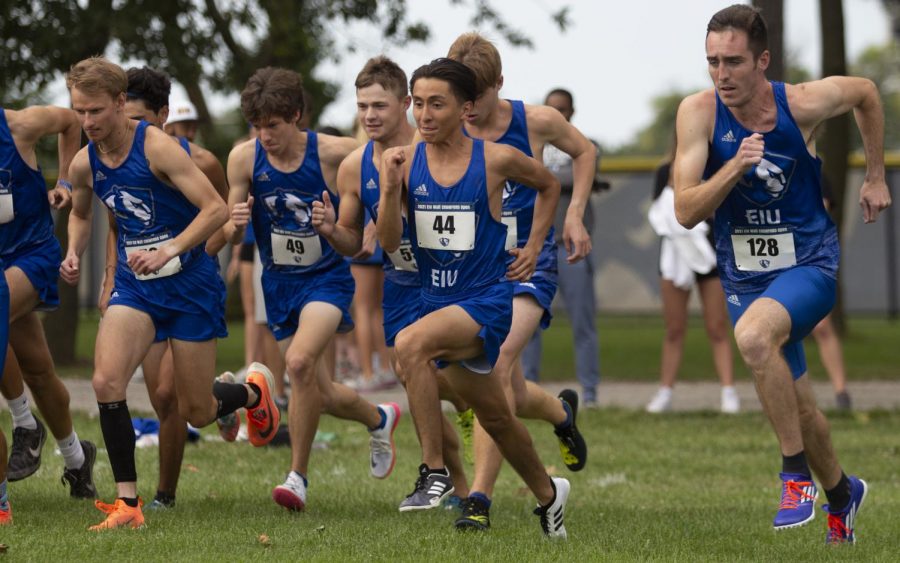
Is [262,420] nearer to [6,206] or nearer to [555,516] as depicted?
[6,206]

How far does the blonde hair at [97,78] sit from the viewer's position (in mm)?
6734

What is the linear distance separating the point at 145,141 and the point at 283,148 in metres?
0.93

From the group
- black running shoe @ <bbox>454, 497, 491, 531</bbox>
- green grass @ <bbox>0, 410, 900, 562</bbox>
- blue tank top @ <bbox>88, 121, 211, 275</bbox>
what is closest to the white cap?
green grass @ <bbox>0, 410, 900, 562</bbox>

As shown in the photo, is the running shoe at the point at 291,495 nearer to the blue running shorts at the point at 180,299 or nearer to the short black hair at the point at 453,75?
the blue running shorts at the point at 180,299

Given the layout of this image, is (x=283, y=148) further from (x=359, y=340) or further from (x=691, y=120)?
(x=359, y=340)

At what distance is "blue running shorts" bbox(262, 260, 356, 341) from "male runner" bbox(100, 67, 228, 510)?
59 centimetres

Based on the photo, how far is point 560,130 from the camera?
7.79 m

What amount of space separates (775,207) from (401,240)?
1777 mm

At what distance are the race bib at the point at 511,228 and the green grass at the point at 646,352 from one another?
8140mm

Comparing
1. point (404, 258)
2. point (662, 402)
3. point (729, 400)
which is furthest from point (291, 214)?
point (729, 400)

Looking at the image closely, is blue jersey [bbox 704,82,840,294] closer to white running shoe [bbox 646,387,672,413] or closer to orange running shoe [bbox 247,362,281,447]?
orange running shoe [bbox 247,362,281,447]

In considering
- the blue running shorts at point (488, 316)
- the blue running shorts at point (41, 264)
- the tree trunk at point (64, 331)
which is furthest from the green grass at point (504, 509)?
the tree trunk at point (64, 331)

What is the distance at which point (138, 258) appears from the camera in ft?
22.0

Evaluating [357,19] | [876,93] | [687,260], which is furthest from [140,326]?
[357,19]
